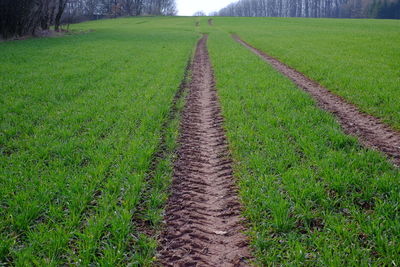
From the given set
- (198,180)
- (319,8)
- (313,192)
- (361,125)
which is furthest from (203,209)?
(319,8)

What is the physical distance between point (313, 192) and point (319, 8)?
14953 centimetres

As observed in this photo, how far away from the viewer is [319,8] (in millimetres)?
127562

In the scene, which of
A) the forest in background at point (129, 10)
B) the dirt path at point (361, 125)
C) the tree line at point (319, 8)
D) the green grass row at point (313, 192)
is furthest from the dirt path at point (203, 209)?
the tree line at point (319, 8)

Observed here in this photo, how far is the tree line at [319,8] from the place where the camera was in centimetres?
9888

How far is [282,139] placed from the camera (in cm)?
520

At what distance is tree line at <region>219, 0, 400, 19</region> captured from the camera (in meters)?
98.9

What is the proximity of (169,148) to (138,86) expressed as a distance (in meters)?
5.54

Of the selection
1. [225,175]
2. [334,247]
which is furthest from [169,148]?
[334,247]

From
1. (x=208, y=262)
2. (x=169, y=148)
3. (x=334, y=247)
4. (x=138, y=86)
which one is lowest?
(x=208, y=262)

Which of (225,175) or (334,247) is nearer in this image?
(334,247)

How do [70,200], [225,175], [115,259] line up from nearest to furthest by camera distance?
1. [115,259]
2. [70,200]
3. [225,175]

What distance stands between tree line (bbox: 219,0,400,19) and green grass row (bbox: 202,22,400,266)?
12319 centimetres

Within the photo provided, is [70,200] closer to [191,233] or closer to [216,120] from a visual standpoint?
[191,233]

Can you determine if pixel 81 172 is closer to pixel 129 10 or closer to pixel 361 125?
pixel 361 125
